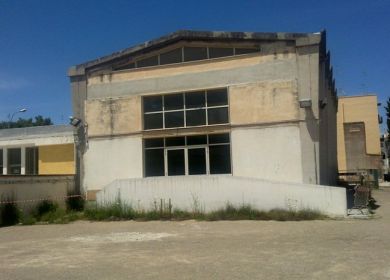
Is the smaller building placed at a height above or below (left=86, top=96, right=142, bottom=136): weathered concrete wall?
below

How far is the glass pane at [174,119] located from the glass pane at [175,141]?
26.5 inches

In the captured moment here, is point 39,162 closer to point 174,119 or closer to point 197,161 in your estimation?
point 174,119

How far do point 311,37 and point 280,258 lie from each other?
13951 mm

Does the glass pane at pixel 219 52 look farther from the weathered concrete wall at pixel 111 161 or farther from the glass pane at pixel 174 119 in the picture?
the weathered concrete wall at pixel 111 161

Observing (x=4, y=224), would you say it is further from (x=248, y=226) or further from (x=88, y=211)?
(x=248, y=226)

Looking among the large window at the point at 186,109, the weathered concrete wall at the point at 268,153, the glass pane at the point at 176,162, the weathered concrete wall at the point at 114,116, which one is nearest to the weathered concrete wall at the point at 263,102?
the weathered concrete wall at the point at 268,153

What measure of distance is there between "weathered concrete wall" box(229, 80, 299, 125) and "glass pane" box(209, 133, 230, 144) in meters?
0.79

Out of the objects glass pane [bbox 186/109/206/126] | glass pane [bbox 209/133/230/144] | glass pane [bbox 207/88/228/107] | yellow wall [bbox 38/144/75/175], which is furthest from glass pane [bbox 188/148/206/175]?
yellow wall [bbox 38/144/75/175]

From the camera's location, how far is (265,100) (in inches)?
866

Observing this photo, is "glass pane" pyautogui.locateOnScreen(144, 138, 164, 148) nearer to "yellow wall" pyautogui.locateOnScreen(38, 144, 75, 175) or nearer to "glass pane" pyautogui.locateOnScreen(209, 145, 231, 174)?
"glass pane" pyautogui.locateOnScreen(209, 145, 231, 174)

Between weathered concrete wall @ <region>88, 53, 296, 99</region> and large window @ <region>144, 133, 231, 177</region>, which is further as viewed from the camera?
large window @ <region>144, 133, 231, 177</region>

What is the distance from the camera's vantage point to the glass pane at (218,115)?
22.9 meters

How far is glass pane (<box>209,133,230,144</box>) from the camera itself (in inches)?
896

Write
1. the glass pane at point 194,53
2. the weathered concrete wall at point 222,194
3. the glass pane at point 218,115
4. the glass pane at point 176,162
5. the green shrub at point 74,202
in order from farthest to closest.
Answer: the green shrub at point 74,202
the glass pane at point 194,53
the glass pane at point 176,162
the glass pane at point 218,115
the weathered concrete wall at point 222,194
